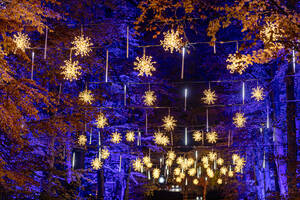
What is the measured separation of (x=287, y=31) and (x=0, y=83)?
5905mm

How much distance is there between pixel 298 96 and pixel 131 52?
7965mm

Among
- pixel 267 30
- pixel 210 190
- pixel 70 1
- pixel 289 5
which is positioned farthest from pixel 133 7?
pixel 210 190

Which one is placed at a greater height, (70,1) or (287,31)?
(70,1)

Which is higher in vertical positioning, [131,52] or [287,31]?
[131,52]

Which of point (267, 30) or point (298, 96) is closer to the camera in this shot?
point (267, 30)

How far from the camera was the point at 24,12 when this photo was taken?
682 centimetres

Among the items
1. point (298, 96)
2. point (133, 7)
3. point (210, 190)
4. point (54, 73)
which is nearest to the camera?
point (54, 73)

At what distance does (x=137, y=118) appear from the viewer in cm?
1605

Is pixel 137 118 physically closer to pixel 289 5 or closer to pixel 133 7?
pixel 133 7

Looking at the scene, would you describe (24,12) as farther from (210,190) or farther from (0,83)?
(210,190)

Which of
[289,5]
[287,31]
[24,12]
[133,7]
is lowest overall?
[287,31]

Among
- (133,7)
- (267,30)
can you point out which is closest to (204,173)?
(133,7)

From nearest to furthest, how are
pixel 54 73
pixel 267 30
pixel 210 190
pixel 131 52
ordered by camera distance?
pixel 267 30, pixel 54 73, pixel 131 52, pixel 210 190

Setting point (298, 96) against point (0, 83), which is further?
point (298, 96)
